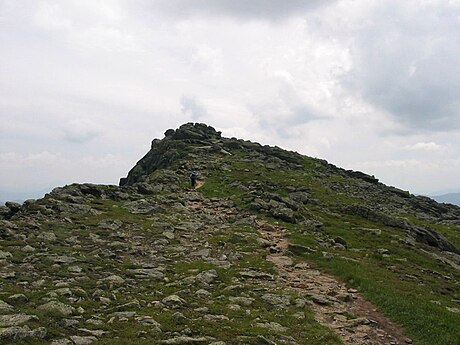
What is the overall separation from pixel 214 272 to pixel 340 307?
7394mm

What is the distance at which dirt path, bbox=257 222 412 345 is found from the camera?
724 inches

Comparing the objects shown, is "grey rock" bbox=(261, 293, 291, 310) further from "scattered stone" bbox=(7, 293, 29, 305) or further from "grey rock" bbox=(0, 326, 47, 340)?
"scattered stone" bbox=(7, 293, 29, 305)

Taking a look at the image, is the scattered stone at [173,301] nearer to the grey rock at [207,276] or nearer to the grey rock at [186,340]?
the grey rock at [186,340]

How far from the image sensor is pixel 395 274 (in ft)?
94.3

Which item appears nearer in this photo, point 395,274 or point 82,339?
point 82,339

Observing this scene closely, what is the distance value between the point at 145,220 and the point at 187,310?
69.7 feet

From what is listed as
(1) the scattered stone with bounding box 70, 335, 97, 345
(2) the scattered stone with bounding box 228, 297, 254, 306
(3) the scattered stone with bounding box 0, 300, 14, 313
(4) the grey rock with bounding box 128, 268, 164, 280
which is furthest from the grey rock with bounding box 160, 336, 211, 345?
(4) the grey rock with bounding box 128, 268, 164, 280

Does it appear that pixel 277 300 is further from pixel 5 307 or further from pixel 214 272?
pixel 5 307

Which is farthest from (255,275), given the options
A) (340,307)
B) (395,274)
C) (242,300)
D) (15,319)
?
(15,319)

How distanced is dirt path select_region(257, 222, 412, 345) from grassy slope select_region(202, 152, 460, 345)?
74cm

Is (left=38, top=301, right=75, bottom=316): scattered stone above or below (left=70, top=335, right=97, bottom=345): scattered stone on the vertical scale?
above

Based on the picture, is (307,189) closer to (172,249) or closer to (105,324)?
(172,249)

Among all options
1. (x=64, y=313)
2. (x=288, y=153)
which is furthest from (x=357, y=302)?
(x=288, y=153)

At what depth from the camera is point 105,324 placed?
15.2 meters
